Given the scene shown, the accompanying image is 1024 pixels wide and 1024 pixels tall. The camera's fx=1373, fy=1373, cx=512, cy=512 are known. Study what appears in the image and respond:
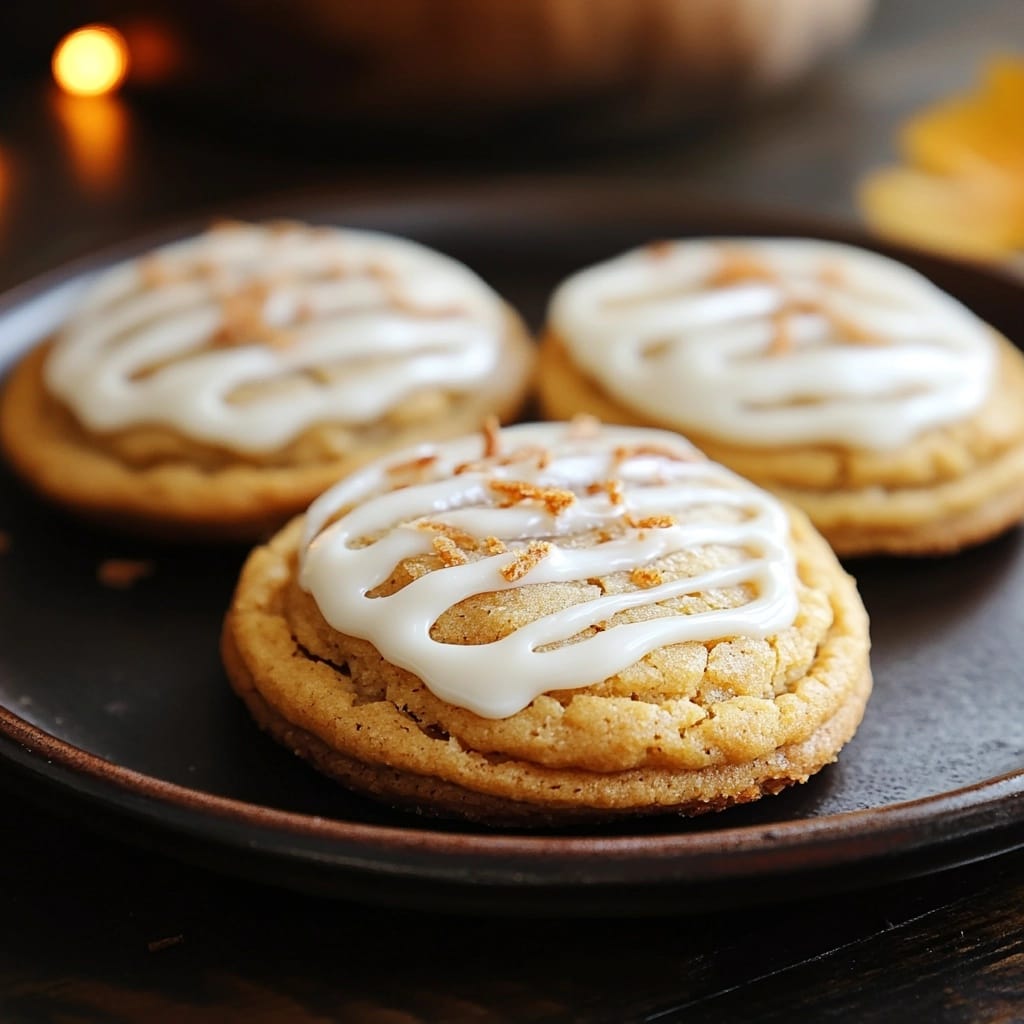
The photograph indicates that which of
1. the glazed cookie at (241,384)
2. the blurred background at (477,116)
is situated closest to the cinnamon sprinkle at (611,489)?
the glazed cookie at (241,384)

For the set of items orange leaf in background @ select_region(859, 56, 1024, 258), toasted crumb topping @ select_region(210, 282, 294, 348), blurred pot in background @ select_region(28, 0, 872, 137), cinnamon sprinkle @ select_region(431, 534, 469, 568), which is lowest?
orange leaf in background @ select_region(859, 56, 1024, 258)

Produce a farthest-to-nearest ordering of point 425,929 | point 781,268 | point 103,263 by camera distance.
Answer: point 103,263, point 781,268, point 425,929

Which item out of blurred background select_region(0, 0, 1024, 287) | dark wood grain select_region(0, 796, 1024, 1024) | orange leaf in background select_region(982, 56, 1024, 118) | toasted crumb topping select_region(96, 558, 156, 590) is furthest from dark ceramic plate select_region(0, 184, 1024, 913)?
orange leaf in background select_region(982, 56, 1024, 118)

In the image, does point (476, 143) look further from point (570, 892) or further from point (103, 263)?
point (570, 892)

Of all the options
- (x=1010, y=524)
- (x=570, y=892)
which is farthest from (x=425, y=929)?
(x=1010, y=524)

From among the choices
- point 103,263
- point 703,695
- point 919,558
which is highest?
point 103,263

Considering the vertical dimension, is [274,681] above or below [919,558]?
above

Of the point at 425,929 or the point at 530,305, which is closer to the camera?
the point at 425,929

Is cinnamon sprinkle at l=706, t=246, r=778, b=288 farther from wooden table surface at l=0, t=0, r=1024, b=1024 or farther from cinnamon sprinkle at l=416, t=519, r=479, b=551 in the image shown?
wooden table surface at l=0, t=0, r=1024, b=1024
